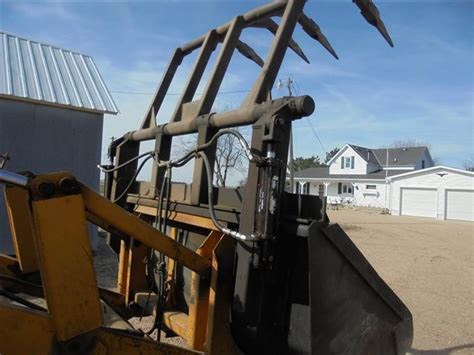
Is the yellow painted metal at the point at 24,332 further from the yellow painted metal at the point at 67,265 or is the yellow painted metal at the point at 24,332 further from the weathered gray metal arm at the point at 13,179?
the weathered gray metal arm at the point at 13,179

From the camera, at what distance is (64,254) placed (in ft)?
6.15

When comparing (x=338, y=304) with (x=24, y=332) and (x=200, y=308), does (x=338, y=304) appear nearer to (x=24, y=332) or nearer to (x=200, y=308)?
(x=200, y=308)

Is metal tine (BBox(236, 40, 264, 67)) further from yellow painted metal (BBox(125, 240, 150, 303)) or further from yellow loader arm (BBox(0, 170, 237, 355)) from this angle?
yellow loader arm (BBox(0, 170, 237, 355))

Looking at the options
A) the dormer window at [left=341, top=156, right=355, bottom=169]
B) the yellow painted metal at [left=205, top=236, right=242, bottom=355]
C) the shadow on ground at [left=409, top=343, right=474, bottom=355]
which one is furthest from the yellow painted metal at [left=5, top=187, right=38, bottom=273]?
the dormer window at [left=341, top=156, right=355, bottom=169]

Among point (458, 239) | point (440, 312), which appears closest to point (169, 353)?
point (440, 312)

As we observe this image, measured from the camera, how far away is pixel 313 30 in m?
3.67

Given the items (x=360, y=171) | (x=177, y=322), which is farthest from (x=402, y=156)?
(x=177, y=322)

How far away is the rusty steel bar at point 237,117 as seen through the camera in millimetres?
2322

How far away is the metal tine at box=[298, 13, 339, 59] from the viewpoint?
11.9 ft

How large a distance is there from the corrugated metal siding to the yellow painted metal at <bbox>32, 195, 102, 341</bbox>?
A: 9.06 metres

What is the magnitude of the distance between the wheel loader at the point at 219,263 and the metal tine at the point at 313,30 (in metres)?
0.41

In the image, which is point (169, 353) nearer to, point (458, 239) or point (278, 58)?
point (278, 58)

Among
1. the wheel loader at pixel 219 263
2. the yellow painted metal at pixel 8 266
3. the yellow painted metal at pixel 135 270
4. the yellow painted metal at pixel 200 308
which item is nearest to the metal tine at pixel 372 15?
the wheel loader at pixel 219 263

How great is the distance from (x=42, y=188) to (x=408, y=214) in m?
40.8
